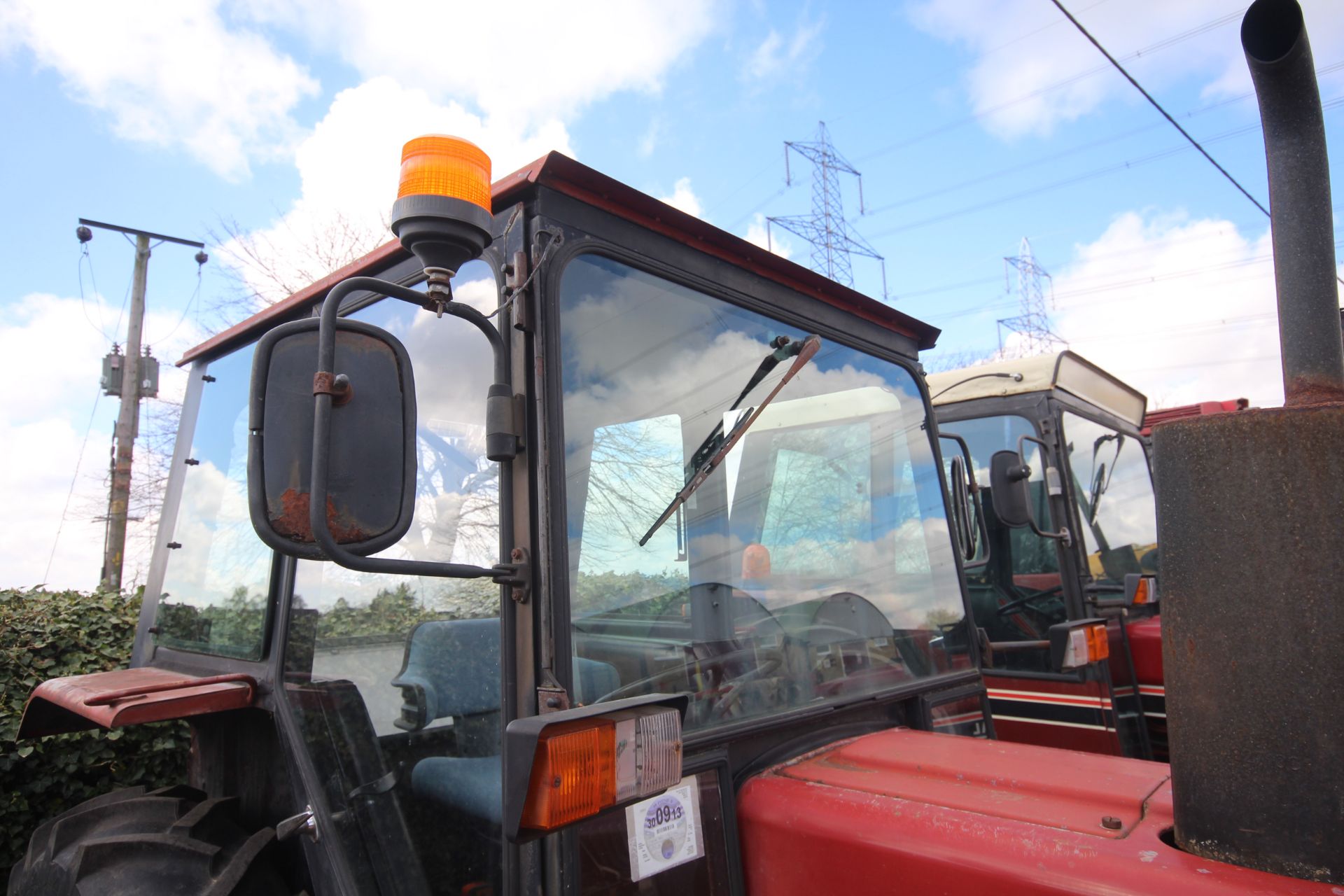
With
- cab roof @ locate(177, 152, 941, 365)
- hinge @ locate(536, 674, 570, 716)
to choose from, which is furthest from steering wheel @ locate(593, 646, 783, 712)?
cab roof @ locate(177, 152, 941, 365)

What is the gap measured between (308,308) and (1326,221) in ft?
7.07

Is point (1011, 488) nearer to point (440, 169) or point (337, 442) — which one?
point (440, 169)

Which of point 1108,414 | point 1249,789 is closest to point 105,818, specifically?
point 1249,789

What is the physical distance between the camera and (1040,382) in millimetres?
4570

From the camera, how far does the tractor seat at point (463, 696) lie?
155 cm

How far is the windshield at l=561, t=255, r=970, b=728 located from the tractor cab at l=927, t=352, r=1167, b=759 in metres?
1.98

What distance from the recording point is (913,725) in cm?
217

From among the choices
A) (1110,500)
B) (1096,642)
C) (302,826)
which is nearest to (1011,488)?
(1096,642)

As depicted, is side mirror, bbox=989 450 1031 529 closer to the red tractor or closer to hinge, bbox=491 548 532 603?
the red tractor

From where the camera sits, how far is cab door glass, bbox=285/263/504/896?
1.59 m

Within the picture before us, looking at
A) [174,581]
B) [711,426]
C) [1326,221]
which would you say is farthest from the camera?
[174,581]

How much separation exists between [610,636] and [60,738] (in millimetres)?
3592

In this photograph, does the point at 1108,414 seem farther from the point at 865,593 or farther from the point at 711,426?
the point at 711,426

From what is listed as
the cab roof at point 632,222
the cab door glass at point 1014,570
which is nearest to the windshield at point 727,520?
the cab roof at point 632,222
